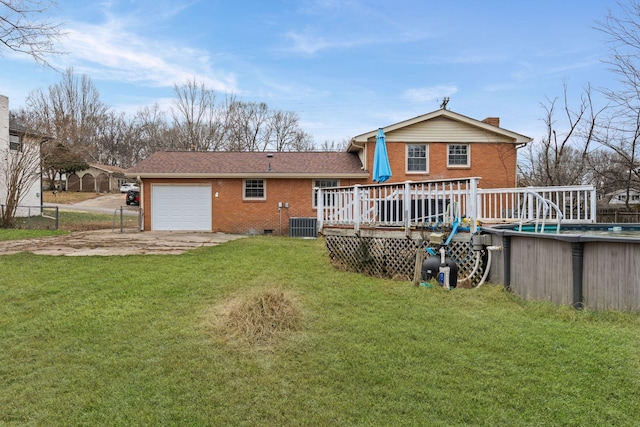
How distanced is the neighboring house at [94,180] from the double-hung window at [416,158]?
3495 centimetres

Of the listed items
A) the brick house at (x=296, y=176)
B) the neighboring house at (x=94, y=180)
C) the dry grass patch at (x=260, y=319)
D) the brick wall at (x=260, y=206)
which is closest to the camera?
the dry grass patch at (x=260, y=319)

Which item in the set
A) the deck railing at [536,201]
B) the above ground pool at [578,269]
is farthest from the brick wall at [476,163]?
the above ground pool at [578,269]

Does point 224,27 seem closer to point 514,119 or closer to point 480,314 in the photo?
point 480,314

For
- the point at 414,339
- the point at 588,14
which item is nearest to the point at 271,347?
the point at 414,339

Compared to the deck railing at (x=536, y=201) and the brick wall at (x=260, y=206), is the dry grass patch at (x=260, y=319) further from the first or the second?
the brick wall at (x=260, y=206)

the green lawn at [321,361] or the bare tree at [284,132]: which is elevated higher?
the bare tree at [284,132]

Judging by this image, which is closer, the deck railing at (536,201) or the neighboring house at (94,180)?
the deck railing at (536,201)

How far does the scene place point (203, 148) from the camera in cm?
3931

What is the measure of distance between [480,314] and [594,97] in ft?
56.2

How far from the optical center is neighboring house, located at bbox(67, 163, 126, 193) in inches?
1647

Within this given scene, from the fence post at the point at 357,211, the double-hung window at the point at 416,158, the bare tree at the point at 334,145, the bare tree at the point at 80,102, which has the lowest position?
the fence post at the point at 357,211

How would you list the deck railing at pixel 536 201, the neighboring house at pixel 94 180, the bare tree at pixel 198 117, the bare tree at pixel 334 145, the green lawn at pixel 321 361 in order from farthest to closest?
the bare tree at pixel 334 145
the neighboring house at pixel 94 180
the bare tree at pixel 198 117
the deck railing at pixel 536 201
the green lawn at pixel 321 361

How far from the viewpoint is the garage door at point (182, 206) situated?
16.5m

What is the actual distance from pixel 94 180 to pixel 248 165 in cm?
3262
